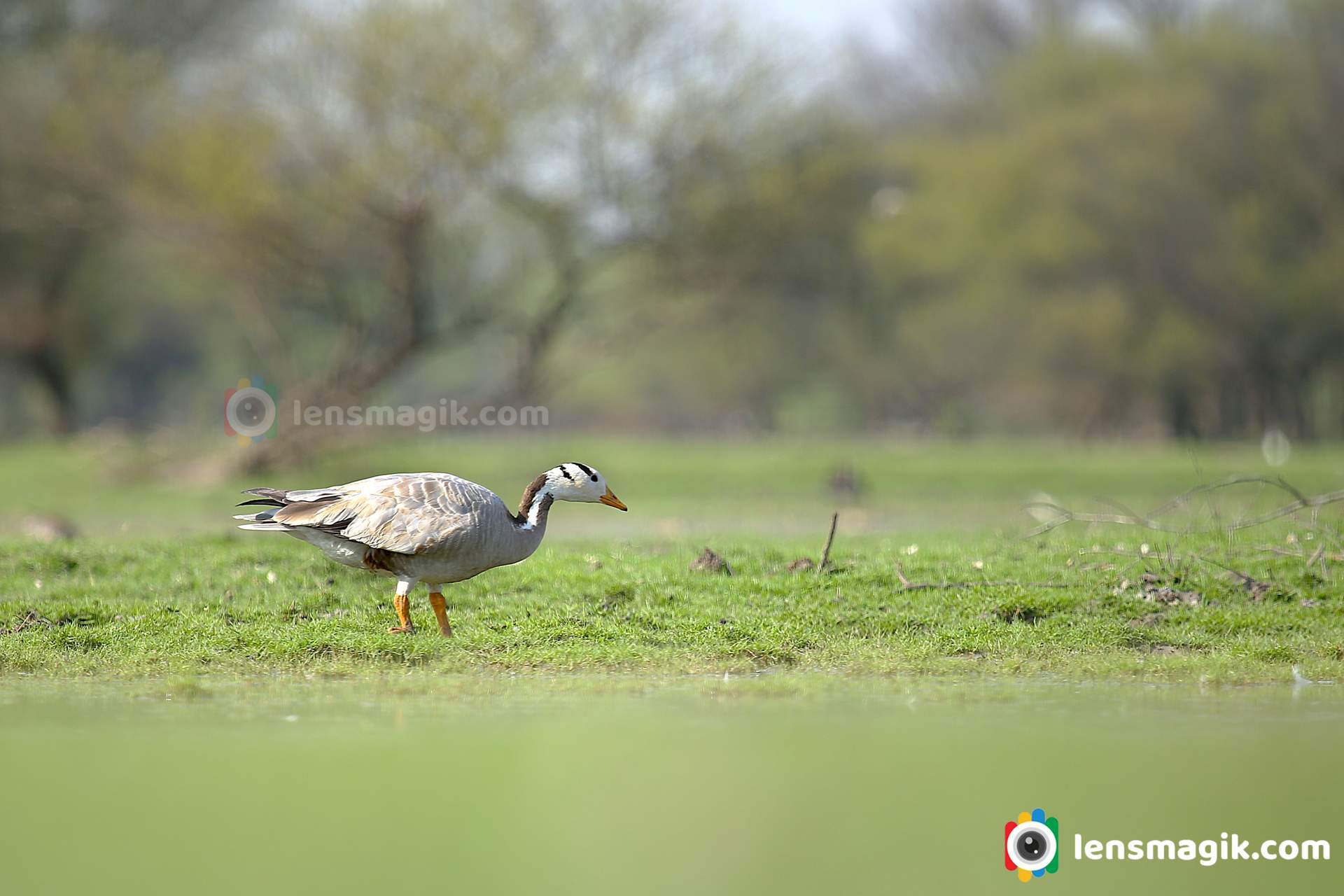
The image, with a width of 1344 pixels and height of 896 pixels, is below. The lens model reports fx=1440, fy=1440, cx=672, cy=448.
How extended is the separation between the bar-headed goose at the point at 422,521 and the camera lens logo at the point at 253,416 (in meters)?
18.2

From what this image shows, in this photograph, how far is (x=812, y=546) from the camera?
466 inches

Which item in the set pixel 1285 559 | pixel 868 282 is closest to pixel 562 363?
pixel 868 282

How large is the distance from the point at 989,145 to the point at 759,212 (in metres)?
11.9

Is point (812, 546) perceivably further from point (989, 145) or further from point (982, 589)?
point (989, 145)

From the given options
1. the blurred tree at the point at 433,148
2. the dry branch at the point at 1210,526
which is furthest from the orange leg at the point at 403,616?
the blurred tree at the point at 433,148

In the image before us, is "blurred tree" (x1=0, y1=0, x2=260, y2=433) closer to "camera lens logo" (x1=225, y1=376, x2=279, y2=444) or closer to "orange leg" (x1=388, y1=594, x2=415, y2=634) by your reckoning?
"camera lens logo" (x1=225, y1=376, x2=279, y2=444)

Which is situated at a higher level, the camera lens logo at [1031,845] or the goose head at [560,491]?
the goose head at [560,491]

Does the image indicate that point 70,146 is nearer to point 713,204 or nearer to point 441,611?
point 713,204

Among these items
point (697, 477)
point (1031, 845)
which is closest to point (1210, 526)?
point (1031, 845)

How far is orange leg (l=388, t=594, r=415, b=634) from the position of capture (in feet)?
28.3

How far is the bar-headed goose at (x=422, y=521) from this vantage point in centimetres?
804

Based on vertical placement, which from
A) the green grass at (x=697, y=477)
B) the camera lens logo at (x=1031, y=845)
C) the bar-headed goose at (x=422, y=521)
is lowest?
the camera lens logo at (x=1031, y=845)

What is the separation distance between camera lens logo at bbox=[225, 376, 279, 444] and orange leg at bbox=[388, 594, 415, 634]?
17915 millimetres

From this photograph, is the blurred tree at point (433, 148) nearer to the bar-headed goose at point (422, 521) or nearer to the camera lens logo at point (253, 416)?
the camera lens logo at point (253, 416)
